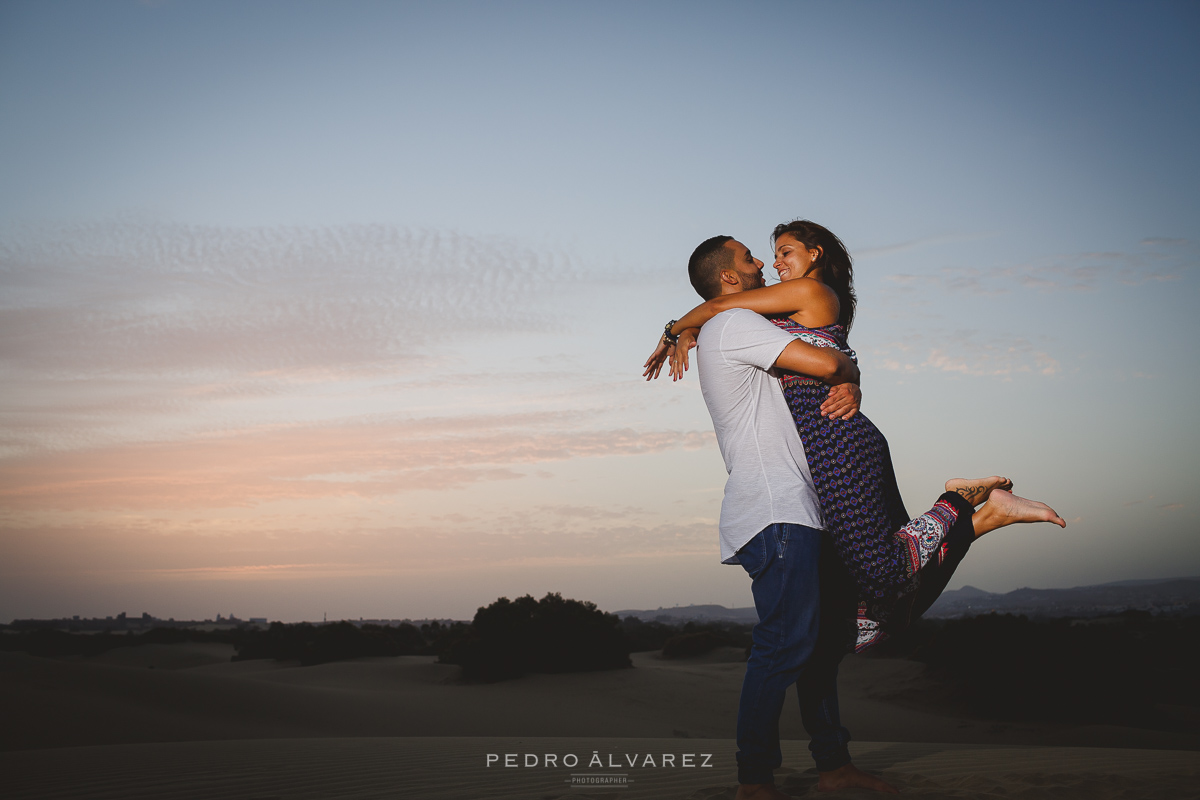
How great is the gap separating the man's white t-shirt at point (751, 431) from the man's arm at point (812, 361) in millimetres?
42

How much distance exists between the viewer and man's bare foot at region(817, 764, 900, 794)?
3.19 meters

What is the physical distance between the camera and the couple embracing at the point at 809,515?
2846mm

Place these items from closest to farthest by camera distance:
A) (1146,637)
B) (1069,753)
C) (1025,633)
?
(1069,753) < (1025,633) < (1146,637)

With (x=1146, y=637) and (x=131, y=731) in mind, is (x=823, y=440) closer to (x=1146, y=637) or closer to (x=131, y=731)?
(x=131, y=731)

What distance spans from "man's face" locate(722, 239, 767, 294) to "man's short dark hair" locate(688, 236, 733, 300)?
0.03 metres

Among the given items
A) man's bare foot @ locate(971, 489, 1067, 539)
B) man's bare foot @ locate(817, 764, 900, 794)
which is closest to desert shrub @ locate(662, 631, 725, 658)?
man's bare foot @ locate(817, 764, 900, 794)

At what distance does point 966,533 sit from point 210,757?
583 cm

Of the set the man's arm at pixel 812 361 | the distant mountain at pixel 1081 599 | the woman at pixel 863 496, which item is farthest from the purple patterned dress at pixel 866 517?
the distant mountain at pixel 1081 599

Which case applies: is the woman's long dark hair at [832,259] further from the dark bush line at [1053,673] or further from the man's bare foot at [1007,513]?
the dark bush line at [1053,673]

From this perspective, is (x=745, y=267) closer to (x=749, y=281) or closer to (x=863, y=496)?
(x=749, y=281)

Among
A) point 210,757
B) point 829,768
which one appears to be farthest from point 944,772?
point 210,757

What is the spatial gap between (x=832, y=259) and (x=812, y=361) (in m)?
0.87

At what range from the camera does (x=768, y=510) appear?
2840 millimetres

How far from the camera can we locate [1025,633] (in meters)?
12.0
